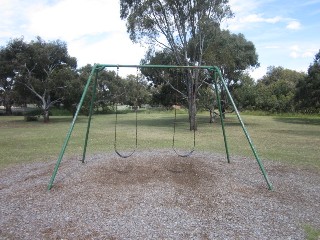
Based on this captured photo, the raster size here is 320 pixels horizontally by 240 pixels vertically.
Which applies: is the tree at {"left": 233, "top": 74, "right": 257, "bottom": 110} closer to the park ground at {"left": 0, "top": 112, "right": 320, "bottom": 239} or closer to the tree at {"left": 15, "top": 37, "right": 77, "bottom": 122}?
the tree at {"left": 15, "top": 37, "right": 77, "bottom": 122}

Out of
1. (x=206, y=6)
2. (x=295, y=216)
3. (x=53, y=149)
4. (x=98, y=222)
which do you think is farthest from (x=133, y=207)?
(x=206, y=6)

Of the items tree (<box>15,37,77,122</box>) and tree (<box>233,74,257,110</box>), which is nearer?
tree (<box>233,74,257,110</box>)

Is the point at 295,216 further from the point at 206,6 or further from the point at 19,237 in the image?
the point at 206,6

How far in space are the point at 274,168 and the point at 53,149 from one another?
7664 mm

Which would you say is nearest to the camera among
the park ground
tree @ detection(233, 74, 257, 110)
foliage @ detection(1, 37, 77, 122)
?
the park ground

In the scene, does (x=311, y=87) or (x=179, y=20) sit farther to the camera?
(x=311, y=87)

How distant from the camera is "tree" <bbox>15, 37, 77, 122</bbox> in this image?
26109 mm

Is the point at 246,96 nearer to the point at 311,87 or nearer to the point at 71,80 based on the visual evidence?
the point at 311,87

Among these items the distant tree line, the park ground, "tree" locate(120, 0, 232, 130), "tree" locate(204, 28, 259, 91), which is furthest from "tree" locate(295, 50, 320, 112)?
the park ground

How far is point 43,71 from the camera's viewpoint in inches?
1094

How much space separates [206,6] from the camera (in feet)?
59.2

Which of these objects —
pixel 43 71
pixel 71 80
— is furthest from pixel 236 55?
pixel 43 71

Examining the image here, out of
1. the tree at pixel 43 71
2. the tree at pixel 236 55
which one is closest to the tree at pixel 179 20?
the tree at pixel 236 55

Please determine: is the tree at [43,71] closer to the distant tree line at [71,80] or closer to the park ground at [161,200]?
the distant tree line at [71,80]
